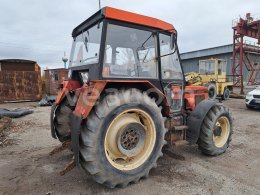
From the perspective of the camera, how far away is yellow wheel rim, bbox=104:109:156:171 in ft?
10.2

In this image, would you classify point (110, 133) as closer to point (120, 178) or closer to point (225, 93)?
point (120, 178)

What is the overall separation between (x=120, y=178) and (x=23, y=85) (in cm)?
1303

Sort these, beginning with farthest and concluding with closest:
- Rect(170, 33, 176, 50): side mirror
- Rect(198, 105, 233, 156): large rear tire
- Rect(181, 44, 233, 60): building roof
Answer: Rect(181, 44, 233, 60): building roof
Rect(198, 105, 233, 156): large rear tire
Rect(170, 33, 176, 50): side mirror

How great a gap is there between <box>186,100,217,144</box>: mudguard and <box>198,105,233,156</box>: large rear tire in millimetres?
186

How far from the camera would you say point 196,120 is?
3963 millimetres

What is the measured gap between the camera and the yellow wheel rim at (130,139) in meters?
3.12

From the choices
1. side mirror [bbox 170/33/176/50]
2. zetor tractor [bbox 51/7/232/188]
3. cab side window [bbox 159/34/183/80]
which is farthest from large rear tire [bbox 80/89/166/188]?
side mirror [bbox 170/33/176/50]

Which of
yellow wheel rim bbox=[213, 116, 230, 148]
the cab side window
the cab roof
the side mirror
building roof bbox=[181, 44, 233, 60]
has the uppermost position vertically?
building roof bbox=[181, 44, 233, 60]

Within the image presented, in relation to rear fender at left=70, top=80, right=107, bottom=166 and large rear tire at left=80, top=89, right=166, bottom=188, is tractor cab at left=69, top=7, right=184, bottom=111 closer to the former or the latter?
rear fender at left=70, top=80, right=107, bottom=166

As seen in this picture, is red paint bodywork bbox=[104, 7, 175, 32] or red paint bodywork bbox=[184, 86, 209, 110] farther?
red paint bodywork bbox=[184, 86, 209, 110]

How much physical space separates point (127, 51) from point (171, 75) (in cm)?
99

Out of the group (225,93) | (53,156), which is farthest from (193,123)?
(225,93)

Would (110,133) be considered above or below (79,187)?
above

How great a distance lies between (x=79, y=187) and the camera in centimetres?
312
